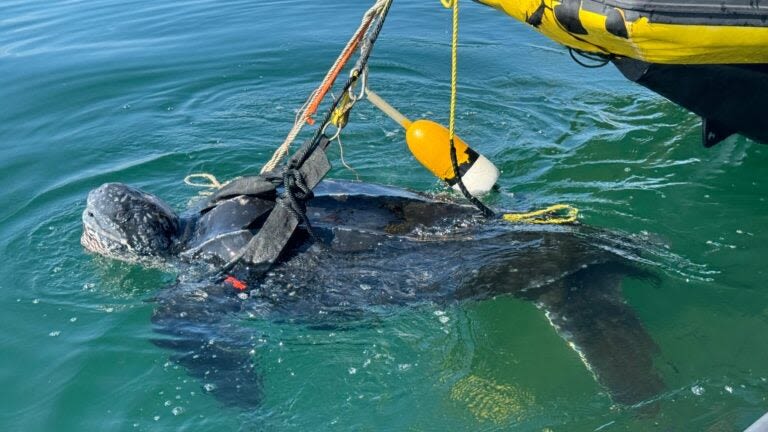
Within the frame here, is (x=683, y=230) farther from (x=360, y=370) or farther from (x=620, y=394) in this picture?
(x=360, y=370)

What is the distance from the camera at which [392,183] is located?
659cm

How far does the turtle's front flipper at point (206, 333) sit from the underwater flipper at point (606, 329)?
1838mm

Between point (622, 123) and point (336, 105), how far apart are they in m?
4.15

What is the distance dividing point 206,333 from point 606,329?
96.5 inches

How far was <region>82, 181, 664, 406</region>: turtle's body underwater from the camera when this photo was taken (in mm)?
4406

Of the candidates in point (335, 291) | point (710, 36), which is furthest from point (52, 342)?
point (710, 36)

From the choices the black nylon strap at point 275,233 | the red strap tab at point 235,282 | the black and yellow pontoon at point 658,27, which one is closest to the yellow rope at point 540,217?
the black and yellow pontoon at point 658,27

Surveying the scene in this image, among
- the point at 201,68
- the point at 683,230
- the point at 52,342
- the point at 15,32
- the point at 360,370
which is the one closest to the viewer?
the point at 360,370

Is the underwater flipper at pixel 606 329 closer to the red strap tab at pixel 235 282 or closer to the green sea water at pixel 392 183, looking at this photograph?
the green sea water at pixel 392 183

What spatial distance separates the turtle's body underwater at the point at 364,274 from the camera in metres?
4.41

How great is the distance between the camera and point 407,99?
27.9 ft

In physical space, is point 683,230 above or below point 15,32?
below

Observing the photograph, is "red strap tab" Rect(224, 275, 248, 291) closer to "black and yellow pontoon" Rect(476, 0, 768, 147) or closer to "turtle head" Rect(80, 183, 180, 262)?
"turtle head" Rect(80, 183, 180, 262)

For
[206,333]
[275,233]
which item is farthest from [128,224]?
[275,233]
